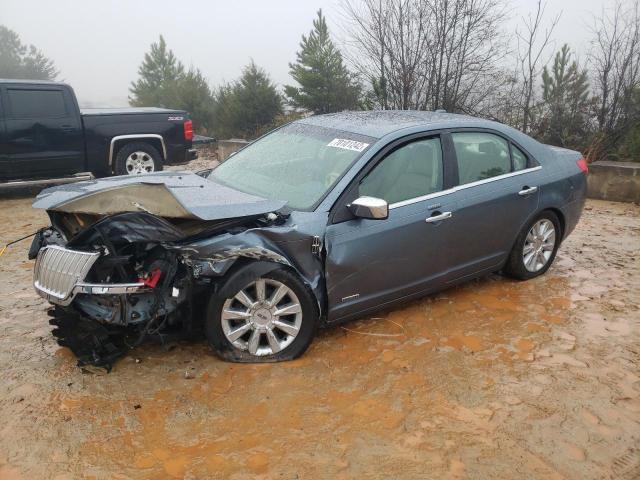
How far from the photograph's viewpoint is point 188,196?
3.73 meters

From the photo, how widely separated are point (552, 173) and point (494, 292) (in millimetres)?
1164

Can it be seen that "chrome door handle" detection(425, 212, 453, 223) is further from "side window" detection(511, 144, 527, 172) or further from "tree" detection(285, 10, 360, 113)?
"tree" detection(285, 10, 360, 113)

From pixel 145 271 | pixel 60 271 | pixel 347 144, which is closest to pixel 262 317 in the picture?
pixel 145 271

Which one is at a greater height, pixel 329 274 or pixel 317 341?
pixel 329 274

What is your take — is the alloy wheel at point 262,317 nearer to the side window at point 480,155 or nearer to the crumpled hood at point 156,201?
the crumpled hood at point 156,201

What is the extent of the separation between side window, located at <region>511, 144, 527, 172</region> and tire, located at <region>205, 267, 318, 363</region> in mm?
2262

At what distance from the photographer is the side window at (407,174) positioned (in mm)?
3945

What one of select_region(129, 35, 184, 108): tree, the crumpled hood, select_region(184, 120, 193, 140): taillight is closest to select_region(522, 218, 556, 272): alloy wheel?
the crumpled hood

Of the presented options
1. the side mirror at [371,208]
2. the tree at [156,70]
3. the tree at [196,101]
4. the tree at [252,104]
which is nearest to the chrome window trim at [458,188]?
the side mirror at [371,208]

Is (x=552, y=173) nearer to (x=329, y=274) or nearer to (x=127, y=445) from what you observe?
(x=329, y=274)

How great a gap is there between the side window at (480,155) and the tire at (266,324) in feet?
5.35

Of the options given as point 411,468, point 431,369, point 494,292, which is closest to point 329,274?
point 431,369

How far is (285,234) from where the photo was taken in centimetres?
352

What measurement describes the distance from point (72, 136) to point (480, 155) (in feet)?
21.8
